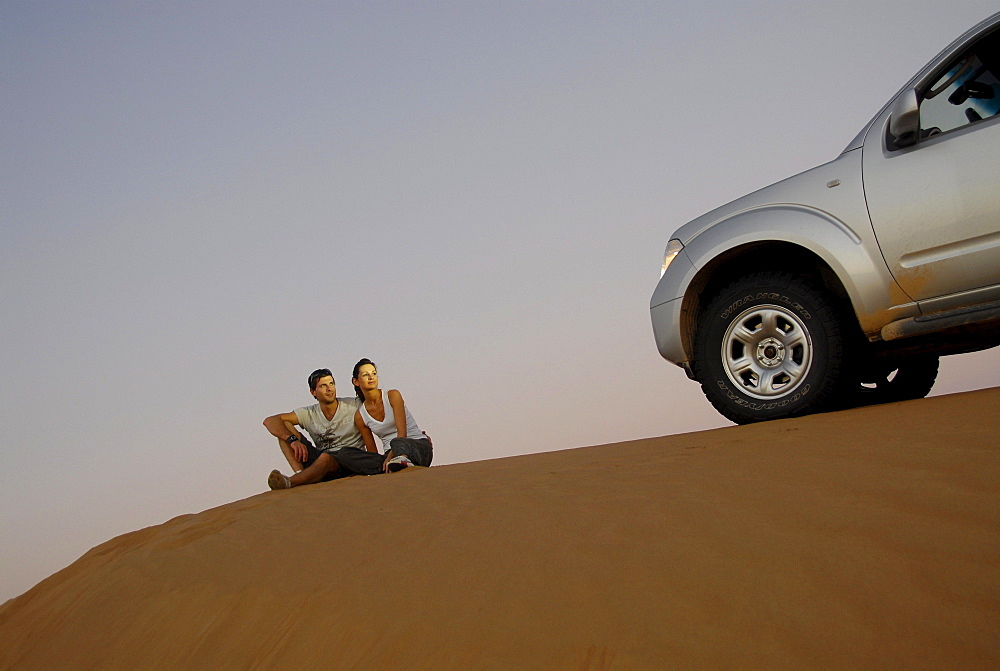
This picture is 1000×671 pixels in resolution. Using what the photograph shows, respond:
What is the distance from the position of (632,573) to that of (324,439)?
5526 mm

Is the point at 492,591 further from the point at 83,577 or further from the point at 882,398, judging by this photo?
the point at 882,398

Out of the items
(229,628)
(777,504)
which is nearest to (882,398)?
(777,504)

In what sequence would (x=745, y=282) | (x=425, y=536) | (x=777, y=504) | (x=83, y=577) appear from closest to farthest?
(x=777, y=504), (x=425, y=536), (x=83, y=577), (x=745, y=282)

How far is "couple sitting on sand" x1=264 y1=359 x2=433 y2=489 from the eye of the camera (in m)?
7.05

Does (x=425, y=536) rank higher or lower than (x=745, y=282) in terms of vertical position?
lower

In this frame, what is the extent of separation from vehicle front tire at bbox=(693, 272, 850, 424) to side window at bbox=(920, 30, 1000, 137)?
1.19 metres

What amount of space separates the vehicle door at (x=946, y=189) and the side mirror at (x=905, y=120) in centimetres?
3

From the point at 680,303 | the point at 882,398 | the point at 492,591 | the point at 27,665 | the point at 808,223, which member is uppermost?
the point at 808,223

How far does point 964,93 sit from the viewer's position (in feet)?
15.6

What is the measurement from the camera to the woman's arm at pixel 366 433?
7375 millimetres

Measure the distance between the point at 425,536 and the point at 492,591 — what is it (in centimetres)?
84

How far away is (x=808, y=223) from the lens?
4.82 meters

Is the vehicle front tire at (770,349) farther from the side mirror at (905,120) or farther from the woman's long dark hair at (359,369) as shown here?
the woman's long dark hair at (359,369)

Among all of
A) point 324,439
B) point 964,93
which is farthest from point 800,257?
point 324,439
